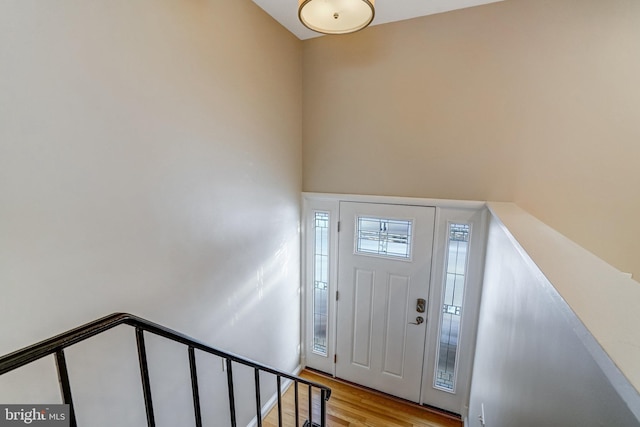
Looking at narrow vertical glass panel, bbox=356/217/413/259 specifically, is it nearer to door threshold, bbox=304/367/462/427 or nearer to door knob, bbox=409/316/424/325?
door knob, bbox=409/316/424/325

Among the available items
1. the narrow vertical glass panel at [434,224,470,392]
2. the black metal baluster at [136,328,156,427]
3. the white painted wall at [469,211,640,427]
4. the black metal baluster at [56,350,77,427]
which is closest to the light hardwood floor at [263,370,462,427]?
the narrow vertical glass panel at [434,224,470,392]


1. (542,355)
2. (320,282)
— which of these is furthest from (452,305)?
(542,355)

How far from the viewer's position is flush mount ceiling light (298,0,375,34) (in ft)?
4.51

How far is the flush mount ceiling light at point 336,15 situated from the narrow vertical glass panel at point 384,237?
1.70m

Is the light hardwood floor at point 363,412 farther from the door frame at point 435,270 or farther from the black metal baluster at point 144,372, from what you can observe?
the black metal baluster at point 144,372

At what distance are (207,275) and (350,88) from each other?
6.70ft

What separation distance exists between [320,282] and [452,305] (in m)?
1.32

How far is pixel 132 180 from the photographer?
4.59 feet

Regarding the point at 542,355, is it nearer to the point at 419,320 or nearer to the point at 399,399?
the point at 419,320

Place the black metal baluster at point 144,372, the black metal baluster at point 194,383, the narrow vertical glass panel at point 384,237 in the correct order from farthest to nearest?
the narrow vertical glass panel at point 384,237
the black metal baluster at point 194,383
the black metal baluster at point 144,372

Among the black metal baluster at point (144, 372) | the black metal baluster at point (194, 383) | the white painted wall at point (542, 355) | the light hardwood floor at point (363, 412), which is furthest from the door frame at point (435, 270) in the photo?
the black metal baluster at point (144, 372)

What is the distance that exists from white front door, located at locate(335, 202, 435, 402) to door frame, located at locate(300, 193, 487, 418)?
0.20 feet

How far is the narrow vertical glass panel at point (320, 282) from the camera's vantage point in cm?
302

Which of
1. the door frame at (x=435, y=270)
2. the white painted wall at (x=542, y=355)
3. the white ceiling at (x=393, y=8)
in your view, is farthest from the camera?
the door frame at (x=435, y=270)
